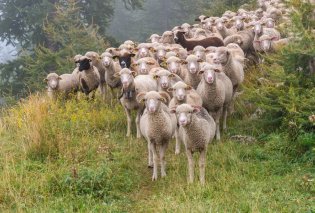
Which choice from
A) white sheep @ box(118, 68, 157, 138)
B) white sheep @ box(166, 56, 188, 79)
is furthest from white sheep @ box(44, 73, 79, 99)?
white sheep @ box(166, 56, 188, 79)

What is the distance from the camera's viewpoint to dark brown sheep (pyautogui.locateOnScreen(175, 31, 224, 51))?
43.1 feet

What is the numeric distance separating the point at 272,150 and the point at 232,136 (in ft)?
4.50

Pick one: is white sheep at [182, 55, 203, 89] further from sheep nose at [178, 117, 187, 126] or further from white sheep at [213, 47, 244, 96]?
sheep nose at [178, 117, 187, 126]

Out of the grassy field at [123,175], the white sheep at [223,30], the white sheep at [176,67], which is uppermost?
the white sheep at [176,67]

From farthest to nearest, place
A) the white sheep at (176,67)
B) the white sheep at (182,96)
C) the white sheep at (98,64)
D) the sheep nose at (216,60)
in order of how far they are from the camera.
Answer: the white sheep at (98,64)
the sheep nose at (216,60)
the white sheep at (176,67)
the white sheep at (182,96)

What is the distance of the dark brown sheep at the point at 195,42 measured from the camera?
517 inches

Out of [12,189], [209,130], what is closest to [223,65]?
[209,130]

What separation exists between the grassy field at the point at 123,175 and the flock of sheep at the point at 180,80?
17.7 inches

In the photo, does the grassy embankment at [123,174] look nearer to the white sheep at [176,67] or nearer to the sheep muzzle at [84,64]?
the white sheep at [176,67]

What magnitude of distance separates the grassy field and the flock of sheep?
449mm

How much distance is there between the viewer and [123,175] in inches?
292

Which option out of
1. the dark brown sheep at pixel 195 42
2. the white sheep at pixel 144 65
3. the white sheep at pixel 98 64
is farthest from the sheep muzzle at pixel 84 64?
the dark brown sheep at pixel 195 42

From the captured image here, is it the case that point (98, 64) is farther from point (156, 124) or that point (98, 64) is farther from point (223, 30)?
point (156, 124)

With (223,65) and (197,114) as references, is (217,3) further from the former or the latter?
(197,114)
